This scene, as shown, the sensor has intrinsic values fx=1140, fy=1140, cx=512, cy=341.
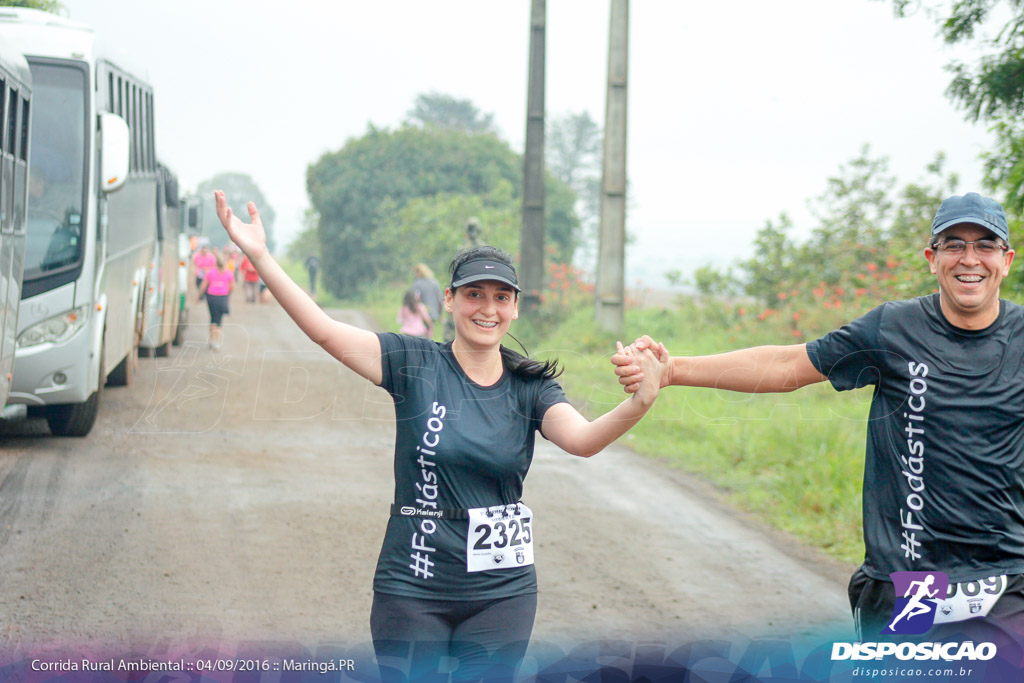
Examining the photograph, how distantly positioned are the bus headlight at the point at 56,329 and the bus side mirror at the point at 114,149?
48.3 inches

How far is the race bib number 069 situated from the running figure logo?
114 cm

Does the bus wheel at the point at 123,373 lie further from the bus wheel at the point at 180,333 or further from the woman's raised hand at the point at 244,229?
the woman's raised hand at the point at 244,229

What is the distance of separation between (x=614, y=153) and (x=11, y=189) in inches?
371

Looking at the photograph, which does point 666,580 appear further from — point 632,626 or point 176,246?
point 176,246

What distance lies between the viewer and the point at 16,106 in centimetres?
794

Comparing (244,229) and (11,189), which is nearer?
(244,229)

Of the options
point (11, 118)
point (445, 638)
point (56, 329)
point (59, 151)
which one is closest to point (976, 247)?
point (445, 638)

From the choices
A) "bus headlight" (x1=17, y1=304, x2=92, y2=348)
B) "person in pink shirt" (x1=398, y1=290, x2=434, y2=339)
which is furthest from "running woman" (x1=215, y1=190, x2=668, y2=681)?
"person in pink shirt" (x1=398, y1=290, x2=434, y2=339)

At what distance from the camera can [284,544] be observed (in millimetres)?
7418

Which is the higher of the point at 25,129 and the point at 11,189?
the point at 25,129

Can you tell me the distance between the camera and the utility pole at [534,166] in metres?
18.7

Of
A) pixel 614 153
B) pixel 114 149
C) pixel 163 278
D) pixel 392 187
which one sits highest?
pixel 392 187

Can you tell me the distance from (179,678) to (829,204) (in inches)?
598

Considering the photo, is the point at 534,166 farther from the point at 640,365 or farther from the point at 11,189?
the point at 640,365
